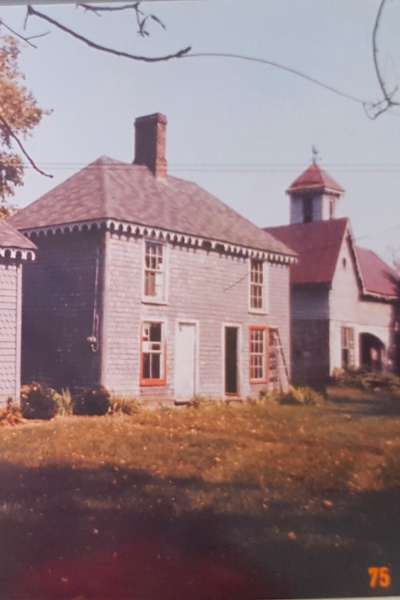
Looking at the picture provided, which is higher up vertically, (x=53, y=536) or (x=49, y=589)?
(x=53, y=536)

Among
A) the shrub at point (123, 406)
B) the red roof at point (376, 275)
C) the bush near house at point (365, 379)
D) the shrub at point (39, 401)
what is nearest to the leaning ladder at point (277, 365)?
the bush near house at point (365, 379)

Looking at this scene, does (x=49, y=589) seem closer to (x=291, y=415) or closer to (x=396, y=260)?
(x=291, y=415)

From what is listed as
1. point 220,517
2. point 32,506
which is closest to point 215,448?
point 220,517

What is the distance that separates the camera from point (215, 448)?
15.6 feet

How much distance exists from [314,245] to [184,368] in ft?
6.19

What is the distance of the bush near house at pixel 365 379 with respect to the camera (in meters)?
5.07

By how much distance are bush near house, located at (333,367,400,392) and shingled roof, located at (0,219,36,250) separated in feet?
10.8

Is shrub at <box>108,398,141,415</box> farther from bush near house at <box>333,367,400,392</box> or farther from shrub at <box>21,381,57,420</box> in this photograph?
bush near house at <box>333,367,400,392</box>

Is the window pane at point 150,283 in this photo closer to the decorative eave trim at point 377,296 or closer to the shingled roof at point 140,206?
the shingled roof at point 140,206

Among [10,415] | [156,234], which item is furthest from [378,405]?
[10,415]

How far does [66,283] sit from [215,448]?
2.07 meters

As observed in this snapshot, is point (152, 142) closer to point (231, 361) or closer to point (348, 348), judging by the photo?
point (231, 361)

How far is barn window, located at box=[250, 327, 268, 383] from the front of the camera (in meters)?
5.88

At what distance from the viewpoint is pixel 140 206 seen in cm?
592
